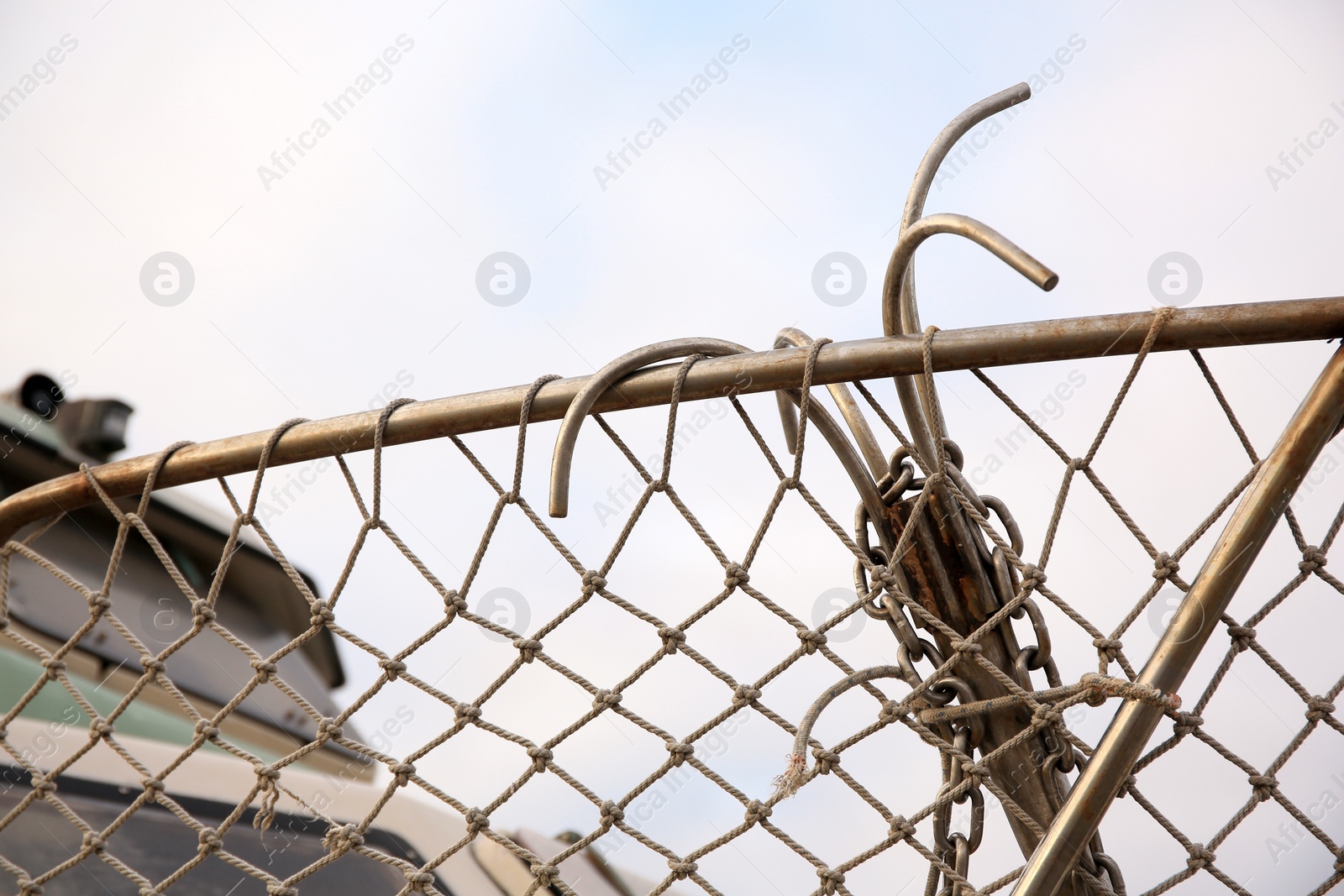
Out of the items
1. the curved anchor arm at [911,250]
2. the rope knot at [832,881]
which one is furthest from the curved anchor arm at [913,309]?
the rope knot at [832,881]

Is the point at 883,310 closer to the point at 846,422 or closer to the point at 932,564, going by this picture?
the point at 846,422

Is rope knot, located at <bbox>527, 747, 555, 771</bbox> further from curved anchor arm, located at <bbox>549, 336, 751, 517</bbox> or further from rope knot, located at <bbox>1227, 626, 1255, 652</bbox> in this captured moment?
rope knot, located at <bbox>1227, 626, 1255, 652</bbox>

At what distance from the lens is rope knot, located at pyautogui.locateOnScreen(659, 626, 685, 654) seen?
1.21m

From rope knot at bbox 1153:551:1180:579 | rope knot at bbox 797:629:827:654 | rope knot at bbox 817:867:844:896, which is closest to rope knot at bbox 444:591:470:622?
rope knot at bbox 797:629:827:654

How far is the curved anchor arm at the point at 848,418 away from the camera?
120 cm

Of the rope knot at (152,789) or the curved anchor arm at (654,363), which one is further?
the rope knot at (152,789)

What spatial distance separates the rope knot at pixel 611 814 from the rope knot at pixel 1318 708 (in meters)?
0.75

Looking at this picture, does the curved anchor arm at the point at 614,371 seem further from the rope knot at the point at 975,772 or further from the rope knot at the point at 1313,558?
the rope knot at the point at 1313,558

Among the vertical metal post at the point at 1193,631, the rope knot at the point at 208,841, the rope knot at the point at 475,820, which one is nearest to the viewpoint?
the vertical metal post at the point at 1193,631

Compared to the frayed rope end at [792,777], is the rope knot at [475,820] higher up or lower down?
lower down

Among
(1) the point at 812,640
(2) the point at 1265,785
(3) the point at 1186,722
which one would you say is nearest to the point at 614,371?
(1) the point at 812,640

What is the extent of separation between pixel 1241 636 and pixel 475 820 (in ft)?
2.93

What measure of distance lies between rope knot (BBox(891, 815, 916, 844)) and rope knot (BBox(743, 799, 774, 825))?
13 centimetres

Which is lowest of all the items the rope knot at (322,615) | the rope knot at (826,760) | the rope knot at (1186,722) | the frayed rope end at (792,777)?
the rope knot at (322,615)
